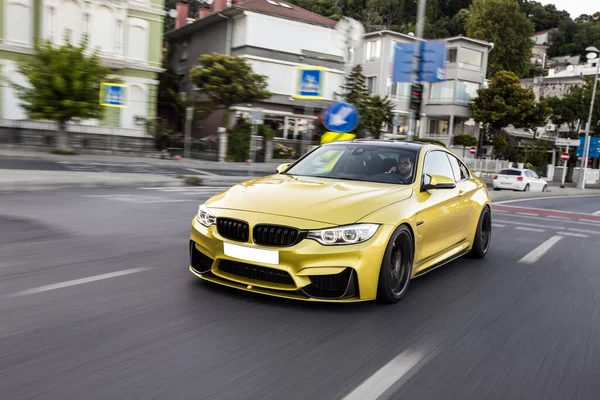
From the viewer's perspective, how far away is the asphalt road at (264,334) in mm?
3372

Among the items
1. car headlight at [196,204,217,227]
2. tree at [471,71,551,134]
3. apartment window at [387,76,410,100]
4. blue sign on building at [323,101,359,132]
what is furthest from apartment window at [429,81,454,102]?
car headlight at [196,204,217,227]

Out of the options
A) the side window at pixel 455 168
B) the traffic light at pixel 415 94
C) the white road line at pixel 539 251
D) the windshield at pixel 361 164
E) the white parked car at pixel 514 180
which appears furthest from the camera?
the white parked car at pixel 514 180

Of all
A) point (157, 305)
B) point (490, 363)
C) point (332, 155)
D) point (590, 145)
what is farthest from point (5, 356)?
point (590, 145)

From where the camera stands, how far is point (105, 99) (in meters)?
26.4

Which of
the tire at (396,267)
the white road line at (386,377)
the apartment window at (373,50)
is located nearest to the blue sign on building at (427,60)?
the tire at (396,267)

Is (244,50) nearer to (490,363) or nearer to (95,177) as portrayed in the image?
(95,177)

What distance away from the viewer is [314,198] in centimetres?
515

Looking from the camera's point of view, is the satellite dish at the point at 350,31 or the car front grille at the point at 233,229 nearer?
the car front grille at the point at 233,229

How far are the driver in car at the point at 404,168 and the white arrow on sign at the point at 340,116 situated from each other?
10.7 m

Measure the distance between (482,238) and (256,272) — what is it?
4.12m

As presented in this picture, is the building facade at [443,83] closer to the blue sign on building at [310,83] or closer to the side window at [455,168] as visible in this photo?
the blue sign on building at [310,83]

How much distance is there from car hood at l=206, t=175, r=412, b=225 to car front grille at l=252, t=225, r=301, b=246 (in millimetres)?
145

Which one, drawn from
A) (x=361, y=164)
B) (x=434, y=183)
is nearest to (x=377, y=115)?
(x=361, y=164)

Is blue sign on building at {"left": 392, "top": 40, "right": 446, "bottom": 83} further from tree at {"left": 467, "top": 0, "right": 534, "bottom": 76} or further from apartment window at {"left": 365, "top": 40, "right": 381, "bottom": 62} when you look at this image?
tree at {"left": 467, "top": 0, "right": 534, "bottom": 76}
